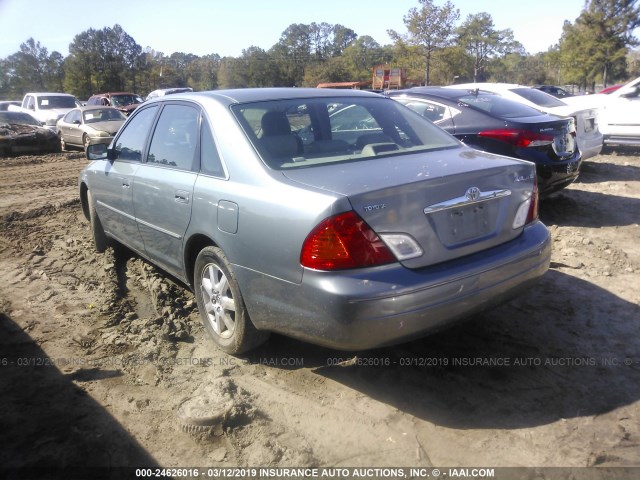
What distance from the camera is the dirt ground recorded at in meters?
2.58

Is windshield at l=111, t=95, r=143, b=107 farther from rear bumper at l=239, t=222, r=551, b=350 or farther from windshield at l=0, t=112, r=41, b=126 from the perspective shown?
rear bumper at l=239, t=222, r=551, b=350

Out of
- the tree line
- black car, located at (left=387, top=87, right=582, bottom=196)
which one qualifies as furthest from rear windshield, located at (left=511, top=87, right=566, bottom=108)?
the tree line

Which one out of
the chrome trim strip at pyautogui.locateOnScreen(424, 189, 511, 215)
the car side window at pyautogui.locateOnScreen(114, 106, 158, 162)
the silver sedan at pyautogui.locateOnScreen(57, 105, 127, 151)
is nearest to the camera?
the chrome trim strip at pyautogui.locateOnScreen(424, 189, 511, 215)

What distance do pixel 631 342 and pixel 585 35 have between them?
42548mm

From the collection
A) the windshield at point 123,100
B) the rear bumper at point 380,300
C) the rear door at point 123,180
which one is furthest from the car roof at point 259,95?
the windshield at point 123,100

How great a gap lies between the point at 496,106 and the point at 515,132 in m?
0.70

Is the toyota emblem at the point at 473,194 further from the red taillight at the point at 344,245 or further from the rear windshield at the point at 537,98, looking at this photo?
the rear windshield at the point at 537,98

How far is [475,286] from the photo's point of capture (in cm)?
286

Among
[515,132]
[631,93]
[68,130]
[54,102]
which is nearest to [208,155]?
[515,132]

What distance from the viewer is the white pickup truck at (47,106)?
1983cm

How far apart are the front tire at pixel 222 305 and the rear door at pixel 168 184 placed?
0.98 ft

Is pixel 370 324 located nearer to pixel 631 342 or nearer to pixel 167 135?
pixel 631 342

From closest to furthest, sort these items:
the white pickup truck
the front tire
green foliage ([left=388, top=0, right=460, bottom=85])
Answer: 1. the front tire
2. the white pickup truck
3. green foliage ([left=388, top=0, right=460, bottom=85])

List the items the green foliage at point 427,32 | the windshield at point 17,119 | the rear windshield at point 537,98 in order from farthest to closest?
the green foliage at point 427,32, the windshield at point 17,119, the rear windshield at point 537,98
